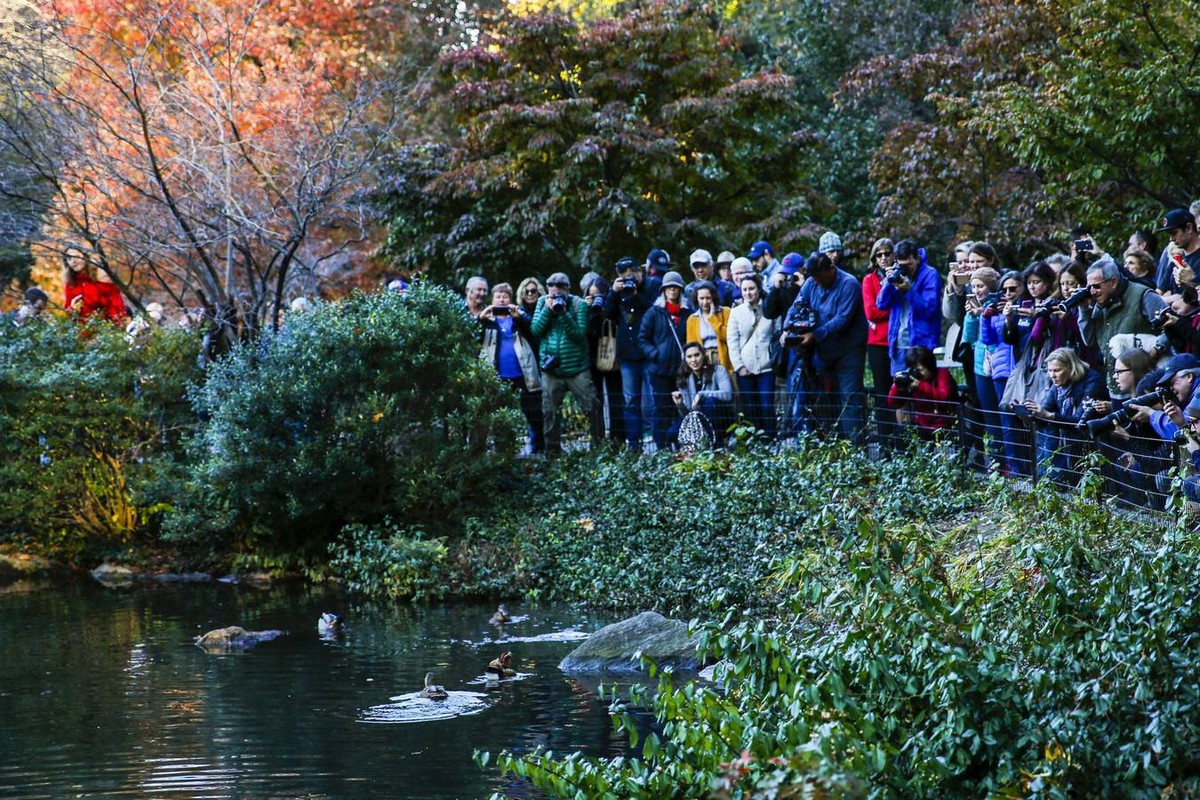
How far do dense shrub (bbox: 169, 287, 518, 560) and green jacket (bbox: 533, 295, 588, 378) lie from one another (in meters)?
0.70

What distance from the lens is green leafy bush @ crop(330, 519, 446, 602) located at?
1383 cm

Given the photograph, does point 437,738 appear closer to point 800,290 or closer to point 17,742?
point 17,742

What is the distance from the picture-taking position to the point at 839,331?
13.6 m

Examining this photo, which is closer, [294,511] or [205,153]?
Answer: [294,511]

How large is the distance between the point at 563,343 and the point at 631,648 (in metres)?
5.90

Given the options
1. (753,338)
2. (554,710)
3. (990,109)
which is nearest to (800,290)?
(753,338)

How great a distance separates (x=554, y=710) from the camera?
9234mm

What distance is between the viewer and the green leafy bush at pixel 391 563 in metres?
13.8

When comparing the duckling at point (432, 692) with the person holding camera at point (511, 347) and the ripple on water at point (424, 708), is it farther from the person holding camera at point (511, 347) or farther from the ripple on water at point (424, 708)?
the person holding camera at point (511, 347)

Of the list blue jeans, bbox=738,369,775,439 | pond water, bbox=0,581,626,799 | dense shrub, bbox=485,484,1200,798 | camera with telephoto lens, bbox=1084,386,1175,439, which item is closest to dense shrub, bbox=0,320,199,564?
pond water, bbox=0,581,626,799

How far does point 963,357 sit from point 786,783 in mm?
8134

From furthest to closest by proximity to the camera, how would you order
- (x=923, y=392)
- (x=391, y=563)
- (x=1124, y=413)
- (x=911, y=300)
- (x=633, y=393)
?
1. (x=633, y=393)
2. (x=391, y=563)
3. (x=923, y=392)
4. (x=911, y=300)
5. (x=1124, y=413)

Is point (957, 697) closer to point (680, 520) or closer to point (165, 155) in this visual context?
point (680, 520)

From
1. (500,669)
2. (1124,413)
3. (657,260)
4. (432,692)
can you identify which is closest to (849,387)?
(657,260)
